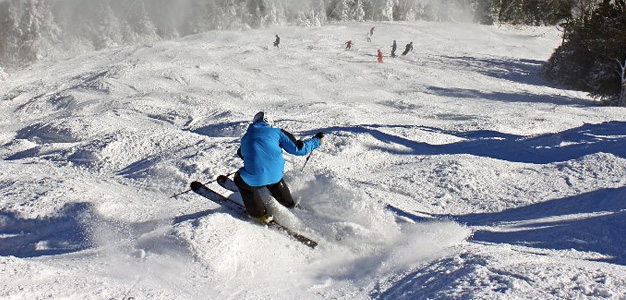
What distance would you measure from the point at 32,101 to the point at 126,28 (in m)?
31.6

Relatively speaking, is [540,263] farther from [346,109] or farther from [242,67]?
[242,67]

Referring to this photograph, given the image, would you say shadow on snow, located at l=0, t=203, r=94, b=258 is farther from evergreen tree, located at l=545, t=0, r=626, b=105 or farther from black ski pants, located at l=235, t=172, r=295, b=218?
evergreen tree, located at l=545, t=0, r=626, b=105

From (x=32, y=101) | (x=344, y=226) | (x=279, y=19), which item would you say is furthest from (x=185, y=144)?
(x=279, y=19)

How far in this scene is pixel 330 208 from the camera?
223 inches

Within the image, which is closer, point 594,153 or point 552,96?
point 594,153

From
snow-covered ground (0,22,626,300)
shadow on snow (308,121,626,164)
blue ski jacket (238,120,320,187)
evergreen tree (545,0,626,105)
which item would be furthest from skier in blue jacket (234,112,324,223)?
evergreen tree (545,0,626,105)

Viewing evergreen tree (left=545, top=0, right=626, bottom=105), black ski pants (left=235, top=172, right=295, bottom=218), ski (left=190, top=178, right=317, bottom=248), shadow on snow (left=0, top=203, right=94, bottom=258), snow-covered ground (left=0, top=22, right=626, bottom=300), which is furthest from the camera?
evergreen tree (left=545, top=0, right=626, bottom=105)

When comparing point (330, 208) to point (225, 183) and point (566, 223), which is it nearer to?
point (225, 183)

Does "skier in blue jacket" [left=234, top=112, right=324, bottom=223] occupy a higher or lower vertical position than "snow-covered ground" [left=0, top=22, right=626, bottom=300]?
higher

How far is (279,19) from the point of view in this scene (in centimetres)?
4741

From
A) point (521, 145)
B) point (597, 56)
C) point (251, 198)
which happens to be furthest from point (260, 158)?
point (597, 56)

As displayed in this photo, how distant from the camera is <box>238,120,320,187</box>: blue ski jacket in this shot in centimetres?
531

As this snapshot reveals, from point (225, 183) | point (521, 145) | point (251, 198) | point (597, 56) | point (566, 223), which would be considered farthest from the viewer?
point (597, 56)

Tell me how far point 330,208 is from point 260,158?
93 cm
